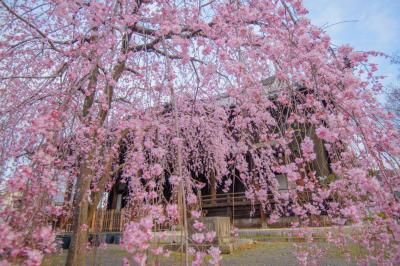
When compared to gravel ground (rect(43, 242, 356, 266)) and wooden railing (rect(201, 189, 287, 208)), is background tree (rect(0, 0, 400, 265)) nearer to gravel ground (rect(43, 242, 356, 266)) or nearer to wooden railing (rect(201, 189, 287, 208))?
gravel ground (rect(43, 242, 356, 266))

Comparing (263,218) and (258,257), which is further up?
(263,218)

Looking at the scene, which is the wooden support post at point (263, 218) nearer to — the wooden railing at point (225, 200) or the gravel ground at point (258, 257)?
the wooden railing at point (225, 200)

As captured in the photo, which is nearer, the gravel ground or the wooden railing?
the gravel ground

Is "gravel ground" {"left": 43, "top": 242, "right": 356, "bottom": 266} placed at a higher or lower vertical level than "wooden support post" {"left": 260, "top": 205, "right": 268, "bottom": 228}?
lower

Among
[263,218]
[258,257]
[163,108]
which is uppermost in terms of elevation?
[163,108]

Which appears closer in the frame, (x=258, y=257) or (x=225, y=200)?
(x=258, y=257)

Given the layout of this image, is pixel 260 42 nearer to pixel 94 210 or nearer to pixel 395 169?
pixel 395 169

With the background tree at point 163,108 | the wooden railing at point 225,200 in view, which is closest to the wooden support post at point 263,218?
the wooden railing at point 225,200

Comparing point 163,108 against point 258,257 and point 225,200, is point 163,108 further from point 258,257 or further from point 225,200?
point 225,200

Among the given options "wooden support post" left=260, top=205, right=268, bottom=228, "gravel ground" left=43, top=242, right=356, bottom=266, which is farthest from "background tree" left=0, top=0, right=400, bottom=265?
"wooden support post" left=260, top=205, right=268, bottom=228

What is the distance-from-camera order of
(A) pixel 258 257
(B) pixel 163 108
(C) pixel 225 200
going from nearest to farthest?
(B) pixel 163 108 → (A) pixel 258 257 → (C) pixel 225 200

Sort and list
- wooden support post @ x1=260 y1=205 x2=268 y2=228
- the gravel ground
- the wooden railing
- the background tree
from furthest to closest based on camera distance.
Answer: the wooden railing, wooden support post @ x1=260 y1=205 x2=268 y2=228, the gravel ground, the background tree

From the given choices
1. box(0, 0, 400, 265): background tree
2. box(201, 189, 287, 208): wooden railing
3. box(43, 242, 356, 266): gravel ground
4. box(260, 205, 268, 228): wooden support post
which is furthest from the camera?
box(201, 189, 287, 208): wooden railing

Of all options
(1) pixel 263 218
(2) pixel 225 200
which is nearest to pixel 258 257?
(1) pixel 263 218
